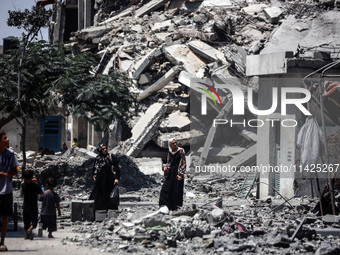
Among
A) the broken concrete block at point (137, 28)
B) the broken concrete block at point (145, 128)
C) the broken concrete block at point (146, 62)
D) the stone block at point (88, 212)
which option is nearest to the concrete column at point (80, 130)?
the broken concrete block at point (137, 28)

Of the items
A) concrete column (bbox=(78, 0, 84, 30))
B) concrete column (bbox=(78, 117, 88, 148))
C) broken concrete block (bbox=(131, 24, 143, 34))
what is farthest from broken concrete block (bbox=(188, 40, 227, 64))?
concrete column (bbox=(78, 0, 84, 30))

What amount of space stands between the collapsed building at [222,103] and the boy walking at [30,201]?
784mm

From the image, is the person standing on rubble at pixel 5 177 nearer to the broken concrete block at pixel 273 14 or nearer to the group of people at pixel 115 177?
the group of people at pixel 115 177

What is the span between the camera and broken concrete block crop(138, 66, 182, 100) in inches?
791

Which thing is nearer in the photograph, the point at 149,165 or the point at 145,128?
the point at 149,165

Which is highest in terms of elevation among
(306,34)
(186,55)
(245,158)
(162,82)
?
(186,55)

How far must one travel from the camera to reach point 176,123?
19.2 meters

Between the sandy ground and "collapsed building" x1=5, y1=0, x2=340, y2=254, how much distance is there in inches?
12.9

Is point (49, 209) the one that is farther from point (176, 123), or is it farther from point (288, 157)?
point (176, 123)

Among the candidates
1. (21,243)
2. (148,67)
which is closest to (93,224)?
(21,243)

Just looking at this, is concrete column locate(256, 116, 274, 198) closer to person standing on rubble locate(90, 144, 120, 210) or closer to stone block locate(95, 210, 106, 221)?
person standing on rubble locate(90, 144, 120, 210)

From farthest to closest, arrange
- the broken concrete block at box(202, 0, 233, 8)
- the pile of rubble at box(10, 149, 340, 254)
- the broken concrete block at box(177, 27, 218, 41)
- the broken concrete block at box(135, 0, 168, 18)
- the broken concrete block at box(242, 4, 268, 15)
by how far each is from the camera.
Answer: the broken concrete block at box(135, 0, 168, 18) < the broken concrete block at box(202, 0, 233, 8) < the broken concrete block at box(242, 4, 268, 15) < the broken concrete block at box(177, 27, 218, 41) < the pile of rubble at box(10, 149, 340, 254)

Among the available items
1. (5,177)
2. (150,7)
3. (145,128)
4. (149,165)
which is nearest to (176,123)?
(145,128)

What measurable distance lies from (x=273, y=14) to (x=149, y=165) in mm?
7277
